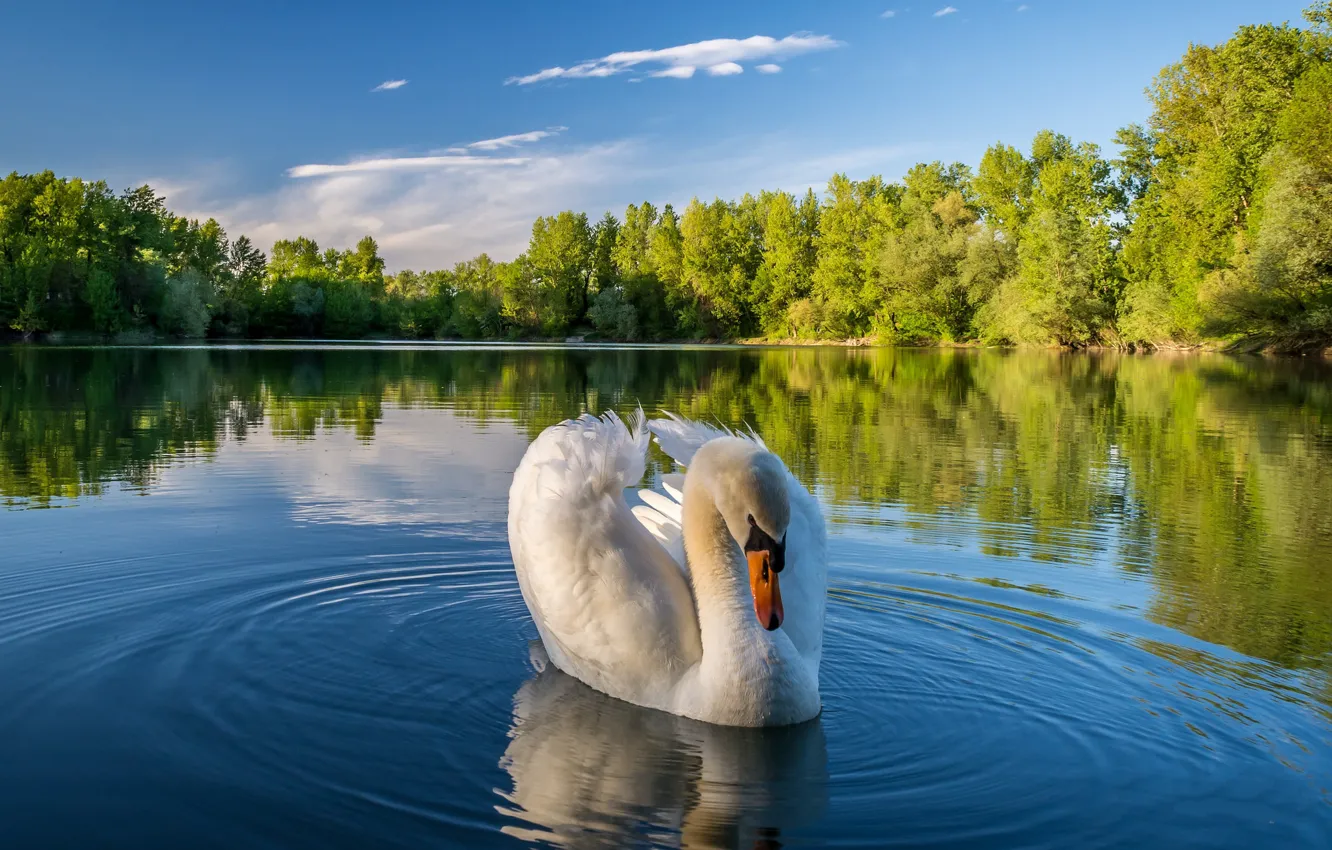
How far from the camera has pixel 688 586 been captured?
6.33 metres

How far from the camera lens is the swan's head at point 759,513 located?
5305mm

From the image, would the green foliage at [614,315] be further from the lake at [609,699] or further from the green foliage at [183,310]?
the lake at [609,699]

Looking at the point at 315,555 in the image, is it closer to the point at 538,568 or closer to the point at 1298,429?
the point at 538,568

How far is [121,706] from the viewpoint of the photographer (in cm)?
585

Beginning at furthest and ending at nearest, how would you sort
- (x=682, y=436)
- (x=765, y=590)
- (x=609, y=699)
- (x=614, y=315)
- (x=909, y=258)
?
1. (x=614, y=315)
2. (x=909, y=258)
3. (x=682, y=436)
4. (x=609, y=699)
5. (x=765, y=590)

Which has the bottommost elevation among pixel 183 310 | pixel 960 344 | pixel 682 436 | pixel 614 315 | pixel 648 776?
pixel 648 776

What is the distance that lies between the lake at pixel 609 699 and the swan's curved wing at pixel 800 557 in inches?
18.3

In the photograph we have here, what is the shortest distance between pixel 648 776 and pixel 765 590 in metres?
1.04

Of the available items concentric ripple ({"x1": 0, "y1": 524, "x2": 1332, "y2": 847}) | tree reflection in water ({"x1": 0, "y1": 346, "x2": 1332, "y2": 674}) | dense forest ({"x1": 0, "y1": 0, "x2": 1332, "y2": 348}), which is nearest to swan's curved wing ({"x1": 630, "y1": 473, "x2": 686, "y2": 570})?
concentric ripple ({"x1": 0, "y1": 524, "x2": 1332, "y2": 847})

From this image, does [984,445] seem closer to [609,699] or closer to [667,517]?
[667,517]

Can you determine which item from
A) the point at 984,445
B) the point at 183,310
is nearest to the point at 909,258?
the point at 183,310

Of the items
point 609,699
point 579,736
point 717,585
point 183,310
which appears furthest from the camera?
point 183,310

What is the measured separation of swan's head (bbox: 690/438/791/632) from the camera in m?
5.30

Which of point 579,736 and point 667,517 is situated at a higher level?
point 667,517
